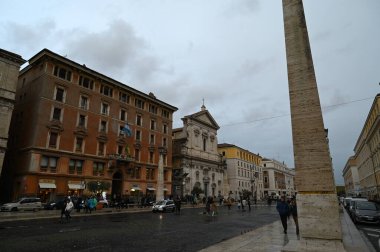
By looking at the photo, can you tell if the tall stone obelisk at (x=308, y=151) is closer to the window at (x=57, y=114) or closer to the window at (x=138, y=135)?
the window at (x=57, y=114)

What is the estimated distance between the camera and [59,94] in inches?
1471

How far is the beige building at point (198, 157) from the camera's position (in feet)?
197

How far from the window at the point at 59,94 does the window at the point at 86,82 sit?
121 inches

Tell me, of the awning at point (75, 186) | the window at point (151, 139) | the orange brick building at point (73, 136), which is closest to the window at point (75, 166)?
the orange brick building at point (73, 136)

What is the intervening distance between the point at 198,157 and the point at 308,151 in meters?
57.3

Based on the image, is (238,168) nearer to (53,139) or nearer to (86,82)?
(86,82)

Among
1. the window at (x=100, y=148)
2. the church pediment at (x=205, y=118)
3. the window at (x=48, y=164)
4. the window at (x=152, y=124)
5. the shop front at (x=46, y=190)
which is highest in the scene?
the church pediment at (x=205, y=118)


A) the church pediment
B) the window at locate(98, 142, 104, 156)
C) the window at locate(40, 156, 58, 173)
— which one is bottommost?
the window at locate(40, 156, 58, 173)

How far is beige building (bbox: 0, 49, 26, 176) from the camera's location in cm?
3105

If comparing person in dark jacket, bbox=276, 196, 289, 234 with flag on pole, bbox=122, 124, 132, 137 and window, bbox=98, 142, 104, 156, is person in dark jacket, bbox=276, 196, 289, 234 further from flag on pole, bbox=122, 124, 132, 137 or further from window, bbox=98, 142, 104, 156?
flag on pole, bbox=122, 124, 132, 137

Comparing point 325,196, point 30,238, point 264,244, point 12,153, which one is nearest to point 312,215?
point 325,196

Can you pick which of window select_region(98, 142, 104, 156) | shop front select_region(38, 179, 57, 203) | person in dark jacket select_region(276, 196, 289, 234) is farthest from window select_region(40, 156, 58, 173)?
person in dark jacket select_region(276, 196, 289, 234)

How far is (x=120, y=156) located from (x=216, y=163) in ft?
108

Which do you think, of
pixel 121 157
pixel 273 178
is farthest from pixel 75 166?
pixel 273 178
